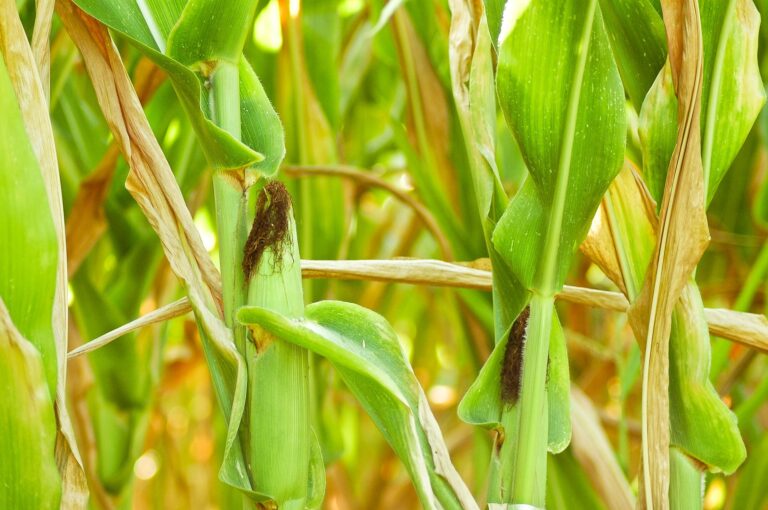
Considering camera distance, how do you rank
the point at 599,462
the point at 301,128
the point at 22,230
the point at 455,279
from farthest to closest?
the point at 301,128 → the point at 599,462 → the point at 455,279 → the point at 22,230

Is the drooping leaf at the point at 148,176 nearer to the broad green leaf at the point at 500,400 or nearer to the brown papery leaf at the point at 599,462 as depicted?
the broad green leaf at the point at 500,400

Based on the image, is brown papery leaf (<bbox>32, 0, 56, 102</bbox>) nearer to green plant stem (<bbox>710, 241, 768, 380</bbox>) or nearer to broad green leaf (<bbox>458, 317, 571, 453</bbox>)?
broad green leaf (<bbox>458, 317, 571, 453</bbox>)

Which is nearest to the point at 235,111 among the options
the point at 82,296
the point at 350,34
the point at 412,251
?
the point at 82,296

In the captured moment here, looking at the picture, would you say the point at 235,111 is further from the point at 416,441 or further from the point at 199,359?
the point at 199,359

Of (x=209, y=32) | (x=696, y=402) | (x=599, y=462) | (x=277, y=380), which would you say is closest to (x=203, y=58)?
(x=209, y=32)

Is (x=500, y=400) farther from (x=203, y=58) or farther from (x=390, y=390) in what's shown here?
(x=203, y=58)

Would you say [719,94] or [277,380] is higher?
[719,94]
